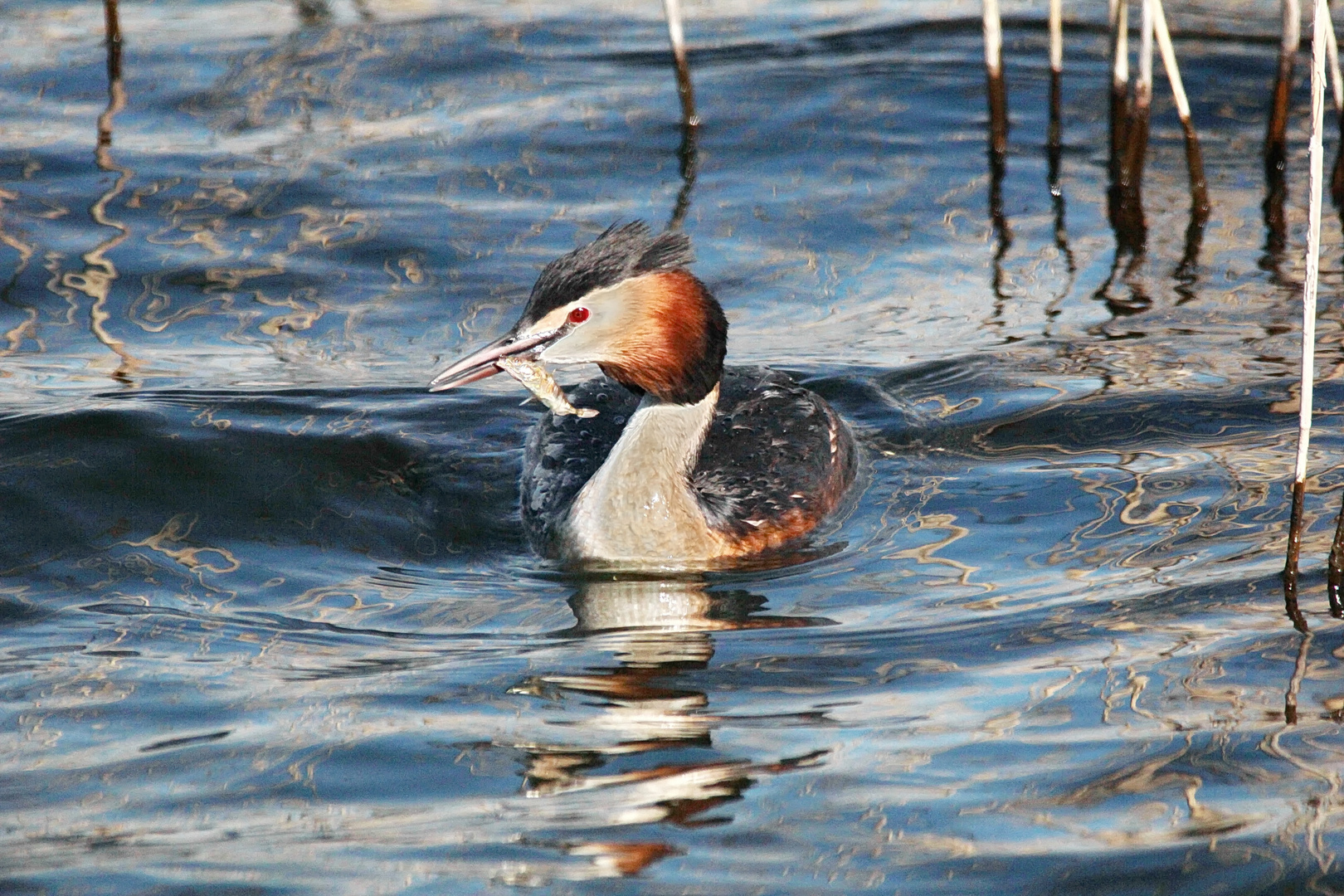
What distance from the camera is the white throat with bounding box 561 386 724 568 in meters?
6.07

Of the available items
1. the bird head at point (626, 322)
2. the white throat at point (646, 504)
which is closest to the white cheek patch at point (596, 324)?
the bird head at point (626, 322)

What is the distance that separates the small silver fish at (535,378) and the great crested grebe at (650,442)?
1 cm

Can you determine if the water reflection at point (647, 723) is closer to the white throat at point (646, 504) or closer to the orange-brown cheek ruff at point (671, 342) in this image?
the white throat at point (646, 504)

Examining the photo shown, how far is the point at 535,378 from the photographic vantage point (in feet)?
19.2

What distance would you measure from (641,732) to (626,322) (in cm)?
176

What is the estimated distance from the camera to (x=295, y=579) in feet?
19.2

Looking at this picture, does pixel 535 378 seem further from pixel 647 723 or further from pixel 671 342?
pixel 647 723

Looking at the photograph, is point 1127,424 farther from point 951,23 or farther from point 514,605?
point 951,23

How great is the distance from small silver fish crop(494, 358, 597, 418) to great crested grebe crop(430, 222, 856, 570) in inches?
0.5

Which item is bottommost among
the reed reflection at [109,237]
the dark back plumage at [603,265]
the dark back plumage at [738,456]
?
the dark back plumage at [738,456]

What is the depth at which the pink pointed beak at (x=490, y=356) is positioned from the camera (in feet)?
18.6

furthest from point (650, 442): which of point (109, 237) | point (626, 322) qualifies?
point (109, 237)

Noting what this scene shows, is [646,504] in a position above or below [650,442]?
below

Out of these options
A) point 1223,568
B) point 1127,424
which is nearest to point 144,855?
point 1223,568
